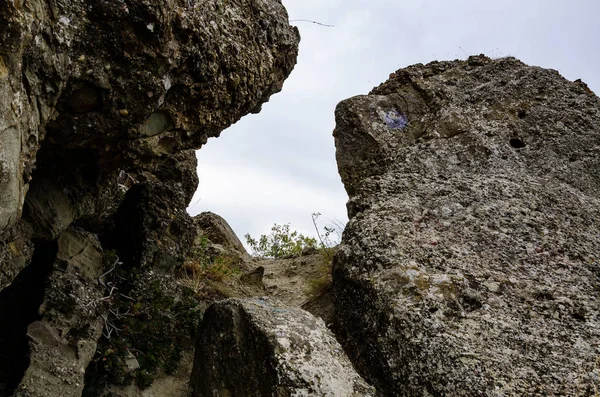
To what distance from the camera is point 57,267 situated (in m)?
6.20

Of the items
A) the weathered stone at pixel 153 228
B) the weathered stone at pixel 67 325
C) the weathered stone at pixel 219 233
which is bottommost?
the weathered stone at pixel 67 325

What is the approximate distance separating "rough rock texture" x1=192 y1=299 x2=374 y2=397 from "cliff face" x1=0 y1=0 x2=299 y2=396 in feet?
4.34

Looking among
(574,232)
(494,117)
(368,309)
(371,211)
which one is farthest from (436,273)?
(494,117)

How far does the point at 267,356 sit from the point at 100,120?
273 cm

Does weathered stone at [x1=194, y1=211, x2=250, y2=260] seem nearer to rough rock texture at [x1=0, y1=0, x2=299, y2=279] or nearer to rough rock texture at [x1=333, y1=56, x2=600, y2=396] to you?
rough rock texture at [x1=333, y1=56, x2=600, y2=396]

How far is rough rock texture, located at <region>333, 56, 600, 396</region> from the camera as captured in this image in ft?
16.4

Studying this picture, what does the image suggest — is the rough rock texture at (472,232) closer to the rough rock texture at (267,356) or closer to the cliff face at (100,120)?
the rough rock texture at (267,356)

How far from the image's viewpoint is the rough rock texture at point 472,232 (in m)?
4.99

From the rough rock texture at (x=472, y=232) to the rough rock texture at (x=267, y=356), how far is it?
45 centimetres

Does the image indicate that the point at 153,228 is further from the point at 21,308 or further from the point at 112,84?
the point at 112,84

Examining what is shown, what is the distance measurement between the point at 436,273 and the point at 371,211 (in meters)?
1.33

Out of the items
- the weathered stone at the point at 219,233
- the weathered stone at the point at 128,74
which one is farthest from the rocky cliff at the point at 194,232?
the weathered stone at the point at 219,233

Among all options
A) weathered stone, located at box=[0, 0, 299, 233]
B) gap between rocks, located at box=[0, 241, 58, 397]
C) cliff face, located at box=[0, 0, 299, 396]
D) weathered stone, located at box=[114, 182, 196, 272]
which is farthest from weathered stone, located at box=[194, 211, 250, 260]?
weathered stone, located at box=[0, 0, 299, 233]

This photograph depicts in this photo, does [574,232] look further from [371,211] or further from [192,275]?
[192,275]
